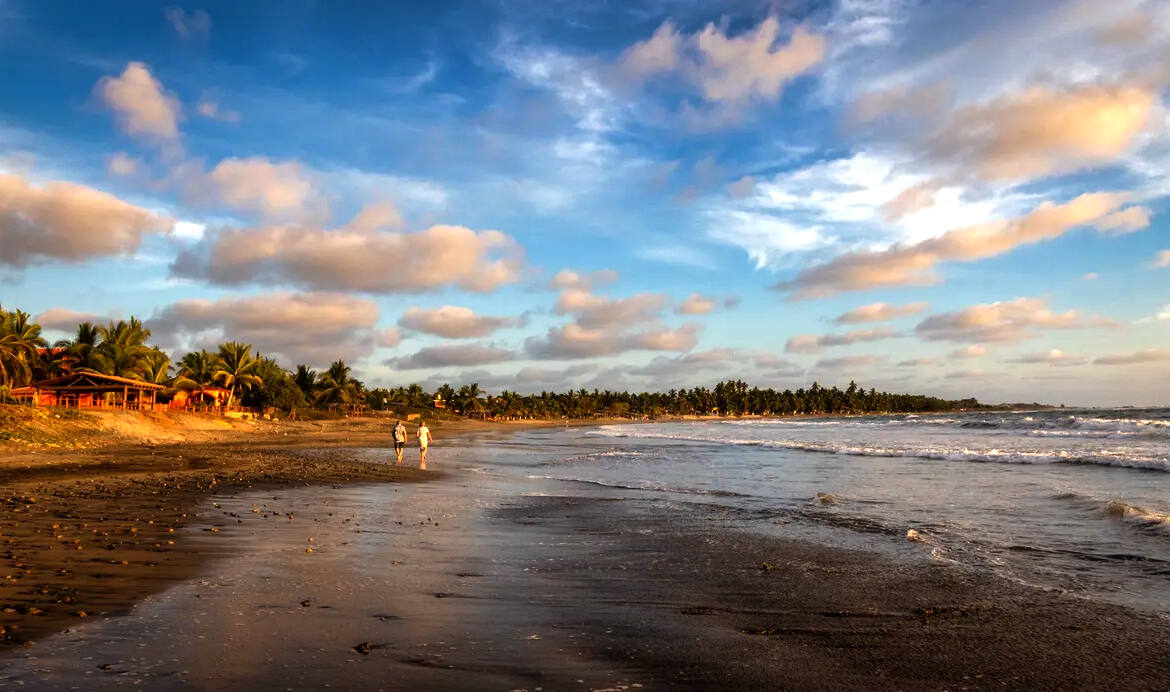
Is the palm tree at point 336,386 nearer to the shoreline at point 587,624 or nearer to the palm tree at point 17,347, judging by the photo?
the palm tree at point 17,347

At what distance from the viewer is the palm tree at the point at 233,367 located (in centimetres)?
7556

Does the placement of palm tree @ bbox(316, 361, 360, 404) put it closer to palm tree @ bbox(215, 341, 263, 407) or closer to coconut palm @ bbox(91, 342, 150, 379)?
palm tree @ bbox(215, 341, 263, 407)

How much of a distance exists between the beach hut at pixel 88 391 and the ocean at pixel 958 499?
1408 inches

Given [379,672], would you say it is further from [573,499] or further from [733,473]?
[733,473]

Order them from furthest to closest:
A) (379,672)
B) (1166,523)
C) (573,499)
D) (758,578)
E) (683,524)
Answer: (573,499), (683,524), (1166,523), (758,578), (379,672)

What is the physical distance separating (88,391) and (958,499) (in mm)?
65916

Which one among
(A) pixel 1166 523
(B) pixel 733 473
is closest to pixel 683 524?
(A) pixel 1166 523

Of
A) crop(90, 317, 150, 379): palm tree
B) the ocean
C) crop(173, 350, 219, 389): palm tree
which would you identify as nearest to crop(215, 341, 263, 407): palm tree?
crop(173, 350, 219, 389): palm tree

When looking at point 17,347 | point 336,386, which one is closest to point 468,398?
point 336,386

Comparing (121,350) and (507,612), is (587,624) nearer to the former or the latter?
(507,612)

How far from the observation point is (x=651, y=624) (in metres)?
7.47

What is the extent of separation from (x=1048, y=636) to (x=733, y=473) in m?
21.4

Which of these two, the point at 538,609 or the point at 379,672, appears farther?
the point at 538,609

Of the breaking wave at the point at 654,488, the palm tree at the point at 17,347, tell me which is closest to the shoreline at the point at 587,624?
the breaking wave at the point at 654,488
